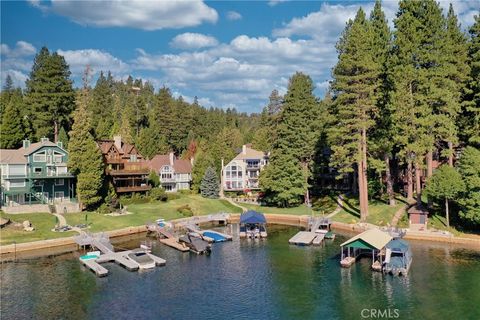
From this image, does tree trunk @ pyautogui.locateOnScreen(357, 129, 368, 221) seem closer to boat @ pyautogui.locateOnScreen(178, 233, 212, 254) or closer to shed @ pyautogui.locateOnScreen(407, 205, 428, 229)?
shed @ pyautogui.locateOnScreen(407, 205, 428, 229)

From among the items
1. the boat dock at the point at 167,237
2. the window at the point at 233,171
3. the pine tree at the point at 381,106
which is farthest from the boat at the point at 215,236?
the window at the point at 233,171

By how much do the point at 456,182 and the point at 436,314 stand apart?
2612cm

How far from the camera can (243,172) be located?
10169 centimetres

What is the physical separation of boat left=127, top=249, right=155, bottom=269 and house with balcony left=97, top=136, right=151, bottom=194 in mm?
30607

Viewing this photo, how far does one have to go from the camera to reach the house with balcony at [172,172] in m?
95.7

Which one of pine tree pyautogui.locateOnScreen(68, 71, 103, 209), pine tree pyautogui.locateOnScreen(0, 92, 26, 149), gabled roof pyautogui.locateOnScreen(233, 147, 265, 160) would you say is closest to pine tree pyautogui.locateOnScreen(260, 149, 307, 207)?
gabled roof pyautogui.locateOnScreen(233, 147, 265, 160)

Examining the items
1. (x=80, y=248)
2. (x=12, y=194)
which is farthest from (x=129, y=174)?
(x=80, y=248)

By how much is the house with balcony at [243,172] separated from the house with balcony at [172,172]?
27.3ft

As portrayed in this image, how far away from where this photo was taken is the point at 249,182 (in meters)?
103

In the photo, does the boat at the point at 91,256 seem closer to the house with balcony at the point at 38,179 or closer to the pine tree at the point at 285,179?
the house with balcony at the point at 38,179

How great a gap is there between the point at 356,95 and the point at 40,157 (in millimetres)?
49679

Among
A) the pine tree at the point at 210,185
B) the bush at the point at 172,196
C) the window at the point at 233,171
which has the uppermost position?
the window at the point at 233,171

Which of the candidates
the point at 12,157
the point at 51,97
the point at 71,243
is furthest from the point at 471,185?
the point at 51,97

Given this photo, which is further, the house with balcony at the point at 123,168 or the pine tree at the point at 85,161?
the house with balcony at the point at 123,168
